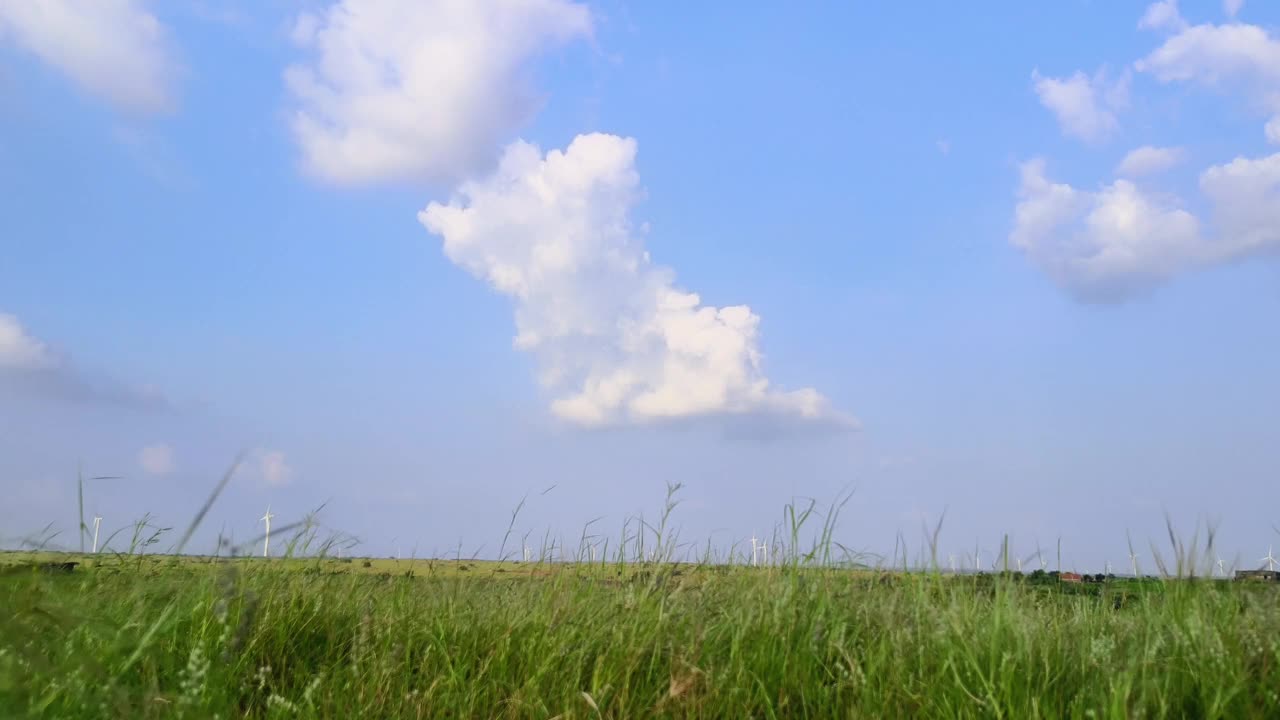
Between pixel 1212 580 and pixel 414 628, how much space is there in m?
3.75

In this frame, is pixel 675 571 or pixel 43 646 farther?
pixel 675 571

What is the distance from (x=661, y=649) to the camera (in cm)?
434

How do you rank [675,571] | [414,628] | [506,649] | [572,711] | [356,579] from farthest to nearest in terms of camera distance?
[356,579] < [675,571] < [414,628] < [506,649] < [572,711]

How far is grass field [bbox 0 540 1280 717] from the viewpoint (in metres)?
3.54

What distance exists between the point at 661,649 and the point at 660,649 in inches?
1.3

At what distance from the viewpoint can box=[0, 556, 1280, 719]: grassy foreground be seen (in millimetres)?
3533

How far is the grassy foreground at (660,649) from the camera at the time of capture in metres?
3.53

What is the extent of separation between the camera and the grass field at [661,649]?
139 inches

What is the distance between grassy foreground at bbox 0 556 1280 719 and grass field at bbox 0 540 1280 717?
15mm

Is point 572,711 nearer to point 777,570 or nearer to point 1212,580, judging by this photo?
point 777,570

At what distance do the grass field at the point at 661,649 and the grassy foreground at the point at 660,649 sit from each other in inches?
0.6

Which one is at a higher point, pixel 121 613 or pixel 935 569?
pixel 935 569

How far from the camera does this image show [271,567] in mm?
5574

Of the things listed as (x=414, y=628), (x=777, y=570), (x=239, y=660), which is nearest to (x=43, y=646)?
(x=239, y=660)
